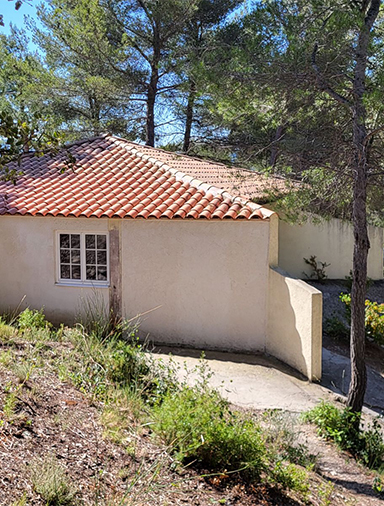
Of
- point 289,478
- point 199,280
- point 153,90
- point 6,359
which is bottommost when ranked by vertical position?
point 289,478

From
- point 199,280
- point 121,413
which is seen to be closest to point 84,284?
point 199,280

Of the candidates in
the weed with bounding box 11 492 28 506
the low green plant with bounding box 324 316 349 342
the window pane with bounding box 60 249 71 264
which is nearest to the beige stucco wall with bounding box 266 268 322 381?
the low green plant with bounding box 324 316 349 342

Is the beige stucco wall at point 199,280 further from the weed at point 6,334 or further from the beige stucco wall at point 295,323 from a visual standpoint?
the weed at point 6,334

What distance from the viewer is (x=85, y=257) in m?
11.7

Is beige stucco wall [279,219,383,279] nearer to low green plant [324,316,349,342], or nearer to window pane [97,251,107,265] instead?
low green plant [324,316,349,342]

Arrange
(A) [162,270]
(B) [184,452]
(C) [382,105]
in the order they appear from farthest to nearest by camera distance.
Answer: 1. (A) [162,270]
2. (C) [382,105]
3. (B) [184,452]

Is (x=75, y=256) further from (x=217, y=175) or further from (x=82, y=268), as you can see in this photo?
(x=217, y=175)

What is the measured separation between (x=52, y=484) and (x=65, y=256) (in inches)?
336

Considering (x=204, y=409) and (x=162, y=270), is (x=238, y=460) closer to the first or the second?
(x=204, y=409)

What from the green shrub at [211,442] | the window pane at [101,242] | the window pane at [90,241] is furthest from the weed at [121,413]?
the window pane at [90,241]

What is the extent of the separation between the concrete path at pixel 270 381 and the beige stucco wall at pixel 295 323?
266 mm

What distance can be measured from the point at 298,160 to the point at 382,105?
193 centimetres

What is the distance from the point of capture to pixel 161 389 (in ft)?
22.1

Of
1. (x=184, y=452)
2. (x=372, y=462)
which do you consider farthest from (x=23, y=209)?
(x=372, y=462)
